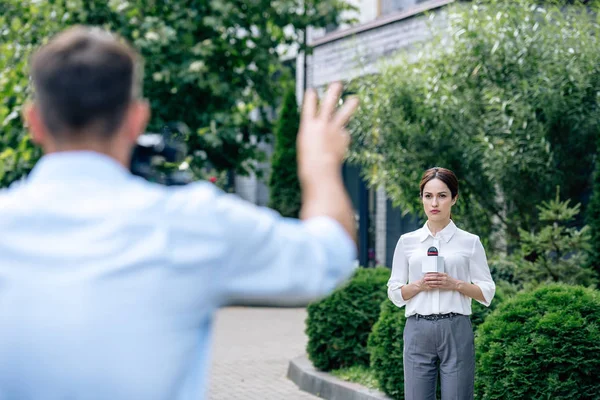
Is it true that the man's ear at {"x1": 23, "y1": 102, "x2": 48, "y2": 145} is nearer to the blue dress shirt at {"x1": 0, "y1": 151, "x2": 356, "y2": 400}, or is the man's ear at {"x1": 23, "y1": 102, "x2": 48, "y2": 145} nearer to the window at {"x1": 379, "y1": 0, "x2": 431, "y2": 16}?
the blue dress shirt at {"x1": 0, "y1": 151, "x2": 356, "y2": 400}

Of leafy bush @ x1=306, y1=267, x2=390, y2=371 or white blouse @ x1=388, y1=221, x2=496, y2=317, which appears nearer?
white blouse @ x1=388, y1=221, x2=496, y2=317

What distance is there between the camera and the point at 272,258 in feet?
5.84

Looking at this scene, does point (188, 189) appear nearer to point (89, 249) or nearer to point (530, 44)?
point (89, 249)

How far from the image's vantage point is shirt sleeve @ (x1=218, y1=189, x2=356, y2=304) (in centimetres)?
177

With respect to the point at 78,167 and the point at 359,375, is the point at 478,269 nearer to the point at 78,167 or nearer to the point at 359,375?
the point at 359,375

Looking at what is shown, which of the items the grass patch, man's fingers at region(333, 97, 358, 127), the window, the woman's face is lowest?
the grass patch

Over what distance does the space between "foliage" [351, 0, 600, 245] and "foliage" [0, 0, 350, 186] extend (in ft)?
20.4

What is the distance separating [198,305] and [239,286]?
0.09 m

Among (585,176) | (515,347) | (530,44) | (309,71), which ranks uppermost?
(309,71)

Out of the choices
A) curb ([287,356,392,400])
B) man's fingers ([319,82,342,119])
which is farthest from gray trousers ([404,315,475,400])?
man's fingers ([319,82,342,119])

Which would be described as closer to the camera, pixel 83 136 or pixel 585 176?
pixel 83 136

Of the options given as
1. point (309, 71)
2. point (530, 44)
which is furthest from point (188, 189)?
point (309, 71)

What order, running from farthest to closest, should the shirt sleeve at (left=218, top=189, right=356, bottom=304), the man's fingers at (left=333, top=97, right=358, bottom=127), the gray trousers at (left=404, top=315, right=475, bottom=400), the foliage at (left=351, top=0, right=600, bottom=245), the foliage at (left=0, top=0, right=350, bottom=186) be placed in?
the foliage at (left=0, top=0, right=350, bottom=186) < the foliage at (left=351, top=0, right=600, bottom=245) < the gray trousers at (left=404, top=315, right=475, bottom=400) < the man's fingers at (left=333, top=97, right=358, bottom=127) < the shirt sleeve at (left=218, top=189, right=356, bottom=304)

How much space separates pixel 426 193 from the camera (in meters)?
5.74
